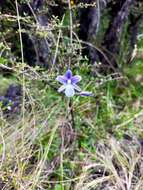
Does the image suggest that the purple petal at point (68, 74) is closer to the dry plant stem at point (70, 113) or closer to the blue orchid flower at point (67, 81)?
the blue orchid flower at point (67, 81)

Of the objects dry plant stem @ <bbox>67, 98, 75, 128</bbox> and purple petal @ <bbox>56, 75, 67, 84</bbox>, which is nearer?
purple petal @ <bbox>56, 75, 67, 84</bbox>

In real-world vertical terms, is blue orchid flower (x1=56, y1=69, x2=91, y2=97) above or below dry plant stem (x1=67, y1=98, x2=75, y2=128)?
above

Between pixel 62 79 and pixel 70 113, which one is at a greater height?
pixel 62 79

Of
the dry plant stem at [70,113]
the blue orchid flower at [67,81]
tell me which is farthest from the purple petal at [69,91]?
the dry plant stem at [70,113]

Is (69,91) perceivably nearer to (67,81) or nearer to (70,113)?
(67,81)

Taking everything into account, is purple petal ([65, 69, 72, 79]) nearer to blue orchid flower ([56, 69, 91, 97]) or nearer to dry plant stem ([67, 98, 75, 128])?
blue orchid flower ([56, 69, 91, 97])

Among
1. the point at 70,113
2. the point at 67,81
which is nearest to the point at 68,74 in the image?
the point at 67,81

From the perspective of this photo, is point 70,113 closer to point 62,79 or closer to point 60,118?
point 60,118

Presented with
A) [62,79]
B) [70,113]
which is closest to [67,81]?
[62,79]

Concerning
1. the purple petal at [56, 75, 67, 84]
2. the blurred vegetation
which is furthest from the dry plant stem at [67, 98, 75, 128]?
the purple petal at [56, 75, 67, 84]

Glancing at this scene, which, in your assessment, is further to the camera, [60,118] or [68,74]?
[60,118]

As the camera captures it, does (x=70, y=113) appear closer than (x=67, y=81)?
No
